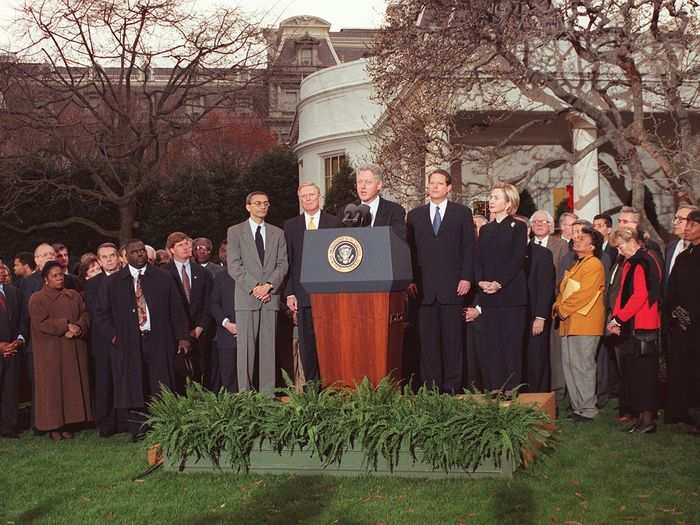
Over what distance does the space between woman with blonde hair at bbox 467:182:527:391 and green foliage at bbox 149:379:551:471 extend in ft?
6.50

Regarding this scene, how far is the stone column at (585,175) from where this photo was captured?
22.4 meters

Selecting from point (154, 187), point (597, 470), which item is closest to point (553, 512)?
point (597, 470)

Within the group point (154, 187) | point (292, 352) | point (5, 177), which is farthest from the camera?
point (154, 187)

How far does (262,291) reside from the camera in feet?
30.2

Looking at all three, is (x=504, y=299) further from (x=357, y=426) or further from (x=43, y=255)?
(x=43, y=255)

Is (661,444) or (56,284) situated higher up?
Result: (56,284)

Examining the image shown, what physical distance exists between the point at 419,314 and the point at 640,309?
2117 mm

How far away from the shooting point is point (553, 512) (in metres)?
6.16

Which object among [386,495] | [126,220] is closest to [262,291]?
[386,495]

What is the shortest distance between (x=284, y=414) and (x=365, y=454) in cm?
69

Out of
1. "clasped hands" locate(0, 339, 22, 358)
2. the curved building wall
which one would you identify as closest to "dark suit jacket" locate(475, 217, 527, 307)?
"clasped hands" locate(0, 339, 22, 358)

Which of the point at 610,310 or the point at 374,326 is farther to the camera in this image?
the point at 610,310

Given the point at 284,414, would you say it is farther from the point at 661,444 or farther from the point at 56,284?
the point at 56,284

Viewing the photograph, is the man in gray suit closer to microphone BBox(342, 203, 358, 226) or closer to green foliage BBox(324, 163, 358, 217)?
Answer: microphone BBox(342, 203, 358, 226)
